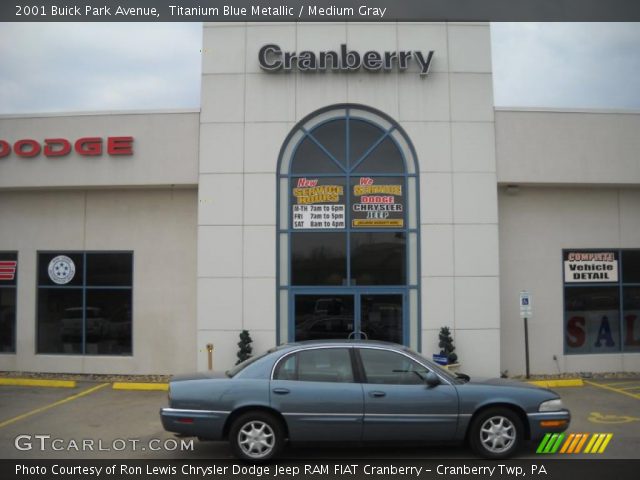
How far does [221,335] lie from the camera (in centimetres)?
1334

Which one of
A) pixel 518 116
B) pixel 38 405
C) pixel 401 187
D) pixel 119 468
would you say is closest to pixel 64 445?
pixel 119 468

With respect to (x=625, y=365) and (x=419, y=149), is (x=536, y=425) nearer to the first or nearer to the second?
(x=419, y=149)

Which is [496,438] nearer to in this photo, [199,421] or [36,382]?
[199,421]

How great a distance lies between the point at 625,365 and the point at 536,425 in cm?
871

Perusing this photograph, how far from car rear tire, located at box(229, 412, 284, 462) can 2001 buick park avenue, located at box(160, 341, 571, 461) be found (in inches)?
0.5

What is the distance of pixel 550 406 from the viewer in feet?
24.7

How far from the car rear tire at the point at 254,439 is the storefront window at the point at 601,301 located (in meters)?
9.76

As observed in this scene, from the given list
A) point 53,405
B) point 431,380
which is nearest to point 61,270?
point 53,405

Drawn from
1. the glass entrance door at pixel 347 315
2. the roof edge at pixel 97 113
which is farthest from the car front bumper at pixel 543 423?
the roof edge at pixel 97 113

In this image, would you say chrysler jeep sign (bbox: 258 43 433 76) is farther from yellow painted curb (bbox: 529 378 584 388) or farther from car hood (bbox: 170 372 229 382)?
car hood (bbox: 170 372 229 382)

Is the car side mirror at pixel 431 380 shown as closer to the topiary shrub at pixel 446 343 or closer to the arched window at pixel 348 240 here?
the topiary shrub at pixel 446 343

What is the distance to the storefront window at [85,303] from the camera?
48.4ft

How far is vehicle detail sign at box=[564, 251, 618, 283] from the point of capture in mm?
14695

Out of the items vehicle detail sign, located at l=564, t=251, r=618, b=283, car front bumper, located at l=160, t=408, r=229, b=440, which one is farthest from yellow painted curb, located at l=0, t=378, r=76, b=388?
vehicle detail sign, located at l=564, t=251, r=618, b=283
